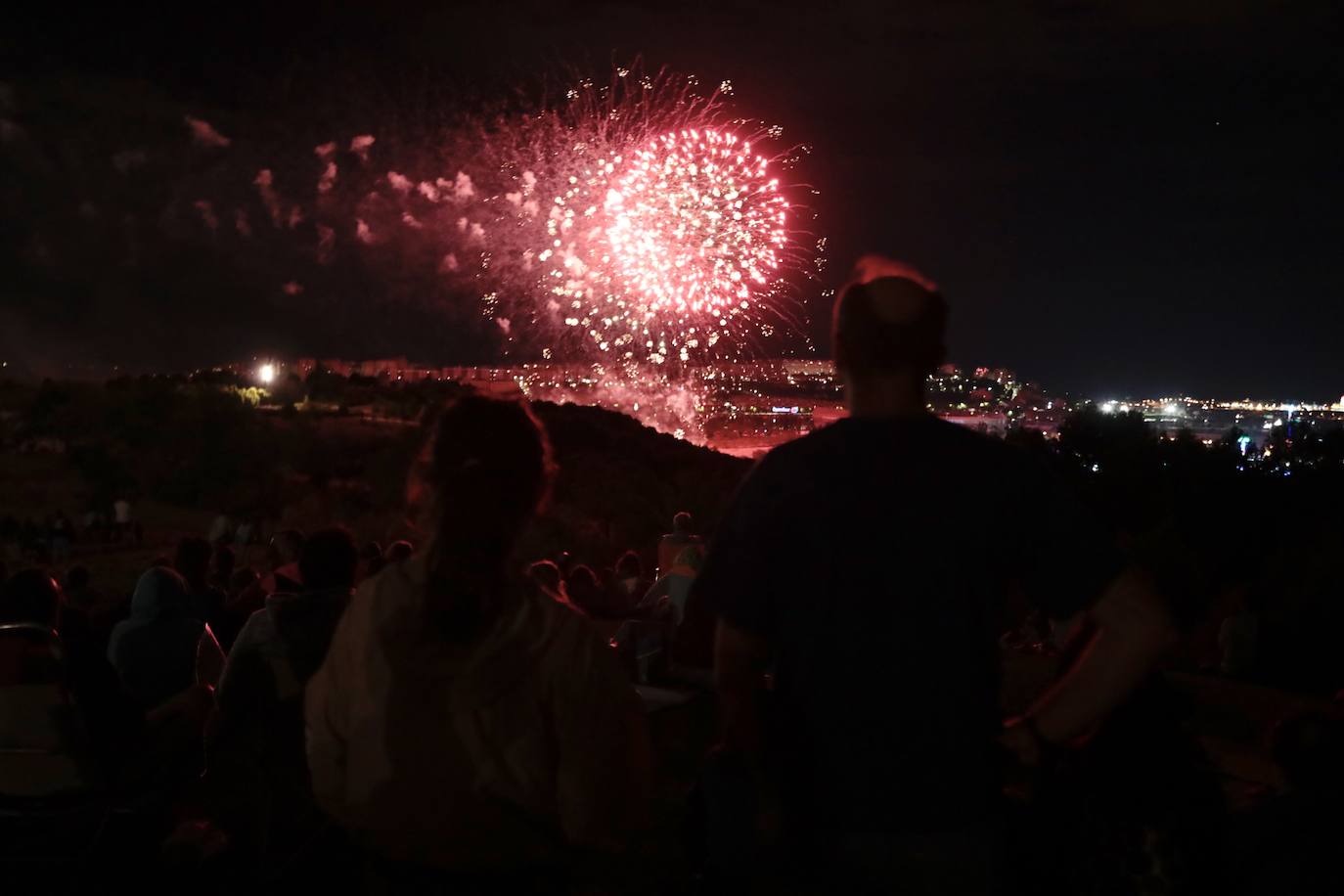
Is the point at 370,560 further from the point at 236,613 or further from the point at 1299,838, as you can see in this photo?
the point at 1299,838

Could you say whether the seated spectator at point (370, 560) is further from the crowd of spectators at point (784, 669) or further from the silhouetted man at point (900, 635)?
the silhouetted man at point (900, 635)

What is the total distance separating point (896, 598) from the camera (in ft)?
7.05

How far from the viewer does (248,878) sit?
4.74 metres

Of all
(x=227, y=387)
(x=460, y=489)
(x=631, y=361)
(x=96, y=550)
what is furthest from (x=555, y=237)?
(x=460, y=489)

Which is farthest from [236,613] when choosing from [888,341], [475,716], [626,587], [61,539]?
[61,539]

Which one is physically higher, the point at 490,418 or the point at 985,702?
the point at 490,418

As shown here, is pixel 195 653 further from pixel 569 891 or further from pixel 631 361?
pixel 631 361

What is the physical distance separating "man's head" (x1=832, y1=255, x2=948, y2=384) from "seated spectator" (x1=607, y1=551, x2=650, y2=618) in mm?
6210

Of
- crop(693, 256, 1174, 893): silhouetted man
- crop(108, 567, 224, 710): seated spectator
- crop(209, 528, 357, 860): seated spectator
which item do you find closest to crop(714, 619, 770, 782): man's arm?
crop(693, 256, 1174, 893): silhouetted man

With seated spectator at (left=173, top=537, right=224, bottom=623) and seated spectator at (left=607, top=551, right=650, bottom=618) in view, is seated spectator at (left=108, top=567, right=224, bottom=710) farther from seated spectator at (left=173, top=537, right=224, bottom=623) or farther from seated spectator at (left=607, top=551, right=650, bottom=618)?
seated spectator at (left=607, top=551, right=650, bottom=618)

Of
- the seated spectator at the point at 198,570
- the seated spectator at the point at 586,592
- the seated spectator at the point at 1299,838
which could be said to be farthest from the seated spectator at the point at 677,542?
the seated spectator at the point at 1299,838

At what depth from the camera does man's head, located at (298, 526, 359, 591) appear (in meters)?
4.52

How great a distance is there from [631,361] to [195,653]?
4137 cm

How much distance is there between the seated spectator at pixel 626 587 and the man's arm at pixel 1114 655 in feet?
20.6
